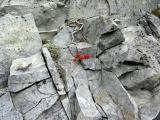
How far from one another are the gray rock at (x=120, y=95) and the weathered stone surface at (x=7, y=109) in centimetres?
418

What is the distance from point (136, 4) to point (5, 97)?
10574 millimetres

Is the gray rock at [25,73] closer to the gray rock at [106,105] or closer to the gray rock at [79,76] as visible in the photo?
the gray rock at [79,76]

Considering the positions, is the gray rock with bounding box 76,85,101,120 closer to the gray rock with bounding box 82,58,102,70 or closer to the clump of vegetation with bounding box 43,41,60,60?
the gray rock with bounding box 82,58,102,70

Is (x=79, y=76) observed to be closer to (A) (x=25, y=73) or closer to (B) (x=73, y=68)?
(B) (x=73, y=68)

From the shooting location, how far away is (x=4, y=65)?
13.1 m

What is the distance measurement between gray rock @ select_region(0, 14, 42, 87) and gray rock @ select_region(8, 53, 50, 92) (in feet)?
1.83

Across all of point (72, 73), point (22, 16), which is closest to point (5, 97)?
point (72, 73)

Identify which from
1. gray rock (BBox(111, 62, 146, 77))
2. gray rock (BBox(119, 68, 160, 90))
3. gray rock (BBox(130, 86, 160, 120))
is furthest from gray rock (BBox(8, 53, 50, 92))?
gray rock (BBox(130, 86, 160, 120))

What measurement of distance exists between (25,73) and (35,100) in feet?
4.09

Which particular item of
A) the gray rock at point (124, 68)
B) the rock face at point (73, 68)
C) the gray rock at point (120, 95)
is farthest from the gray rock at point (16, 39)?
the gray rock at point (124, 68)

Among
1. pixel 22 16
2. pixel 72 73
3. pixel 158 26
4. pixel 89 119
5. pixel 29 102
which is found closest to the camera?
pixel 89 119

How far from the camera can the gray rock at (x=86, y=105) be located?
11453mm

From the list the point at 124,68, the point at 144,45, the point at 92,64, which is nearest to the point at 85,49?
the point at 92,64

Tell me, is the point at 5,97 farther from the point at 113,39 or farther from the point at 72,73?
the point at 113,39
